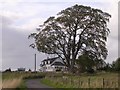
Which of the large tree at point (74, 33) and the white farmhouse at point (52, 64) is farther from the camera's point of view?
the white farmhouse at point (52, 64)

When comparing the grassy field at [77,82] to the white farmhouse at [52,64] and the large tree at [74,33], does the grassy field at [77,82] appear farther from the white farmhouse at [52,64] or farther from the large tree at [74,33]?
the white farmhouse at [52,64]

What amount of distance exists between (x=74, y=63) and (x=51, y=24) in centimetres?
972

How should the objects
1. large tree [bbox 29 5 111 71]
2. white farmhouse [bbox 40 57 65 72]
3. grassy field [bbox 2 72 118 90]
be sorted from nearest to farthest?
grassy field [bbox 2 72 118 90] → large tree [bbox 29 5 111 71] → white farmhouse [bbox 40 57 65 72]

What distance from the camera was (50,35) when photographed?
7412cm

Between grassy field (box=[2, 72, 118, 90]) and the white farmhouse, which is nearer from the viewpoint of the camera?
grassy field (box=[2, 72, 118, 90])

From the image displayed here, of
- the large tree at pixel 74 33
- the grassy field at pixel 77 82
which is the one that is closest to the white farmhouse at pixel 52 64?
the large tree at pixel 74 33

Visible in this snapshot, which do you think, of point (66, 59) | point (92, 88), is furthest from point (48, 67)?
point (92, 88)

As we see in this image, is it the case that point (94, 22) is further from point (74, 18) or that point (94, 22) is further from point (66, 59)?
point (66, 59)

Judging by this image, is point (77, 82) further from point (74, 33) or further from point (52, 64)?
point (52, 64)

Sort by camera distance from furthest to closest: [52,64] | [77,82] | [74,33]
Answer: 1. [52,64]
2. [74,33]
3. [77,82]

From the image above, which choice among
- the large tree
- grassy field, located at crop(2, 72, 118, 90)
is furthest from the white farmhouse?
grassy field, located at crop(2, 72, 118, 90)

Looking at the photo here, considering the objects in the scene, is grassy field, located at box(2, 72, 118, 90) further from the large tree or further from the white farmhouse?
the white farmhouse

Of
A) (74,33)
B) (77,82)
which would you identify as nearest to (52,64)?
(74,33)

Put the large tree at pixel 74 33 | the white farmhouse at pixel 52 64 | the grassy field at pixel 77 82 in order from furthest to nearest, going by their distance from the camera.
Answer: the white farmhouse at pixel 52 64, the large tree at pixel 74 33, the grassy field at pixel 77 82
